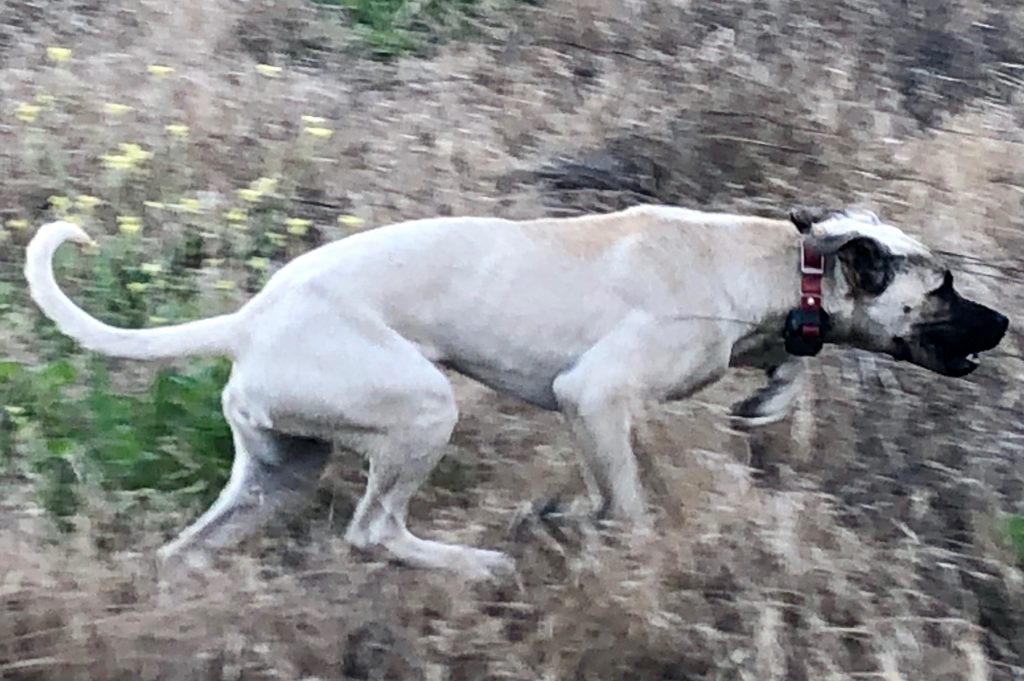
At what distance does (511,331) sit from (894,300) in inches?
38.4

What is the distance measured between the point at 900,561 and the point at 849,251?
0.76 meters

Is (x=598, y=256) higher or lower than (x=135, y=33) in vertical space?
higher

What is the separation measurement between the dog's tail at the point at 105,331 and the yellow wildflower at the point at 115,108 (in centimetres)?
240

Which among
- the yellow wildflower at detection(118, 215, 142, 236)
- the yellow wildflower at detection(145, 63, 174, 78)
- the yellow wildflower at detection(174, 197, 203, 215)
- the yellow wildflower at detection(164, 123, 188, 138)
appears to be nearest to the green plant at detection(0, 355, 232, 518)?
the yellow wildflower at detection(118, 215, 142, 236)

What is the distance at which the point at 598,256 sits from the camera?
13.3ft

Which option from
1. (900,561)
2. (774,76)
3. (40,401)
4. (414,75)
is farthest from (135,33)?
(900,561)

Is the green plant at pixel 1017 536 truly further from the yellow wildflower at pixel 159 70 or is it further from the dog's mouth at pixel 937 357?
the yellow wildflower at pixel 159 70

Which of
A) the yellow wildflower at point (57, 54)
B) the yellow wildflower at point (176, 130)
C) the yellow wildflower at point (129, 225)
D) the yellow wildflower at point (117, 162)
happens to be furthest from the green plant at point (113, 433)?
the yellow wildflower at point (57, 54)

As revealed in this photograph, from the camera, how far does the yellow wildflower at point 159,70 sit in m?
6.40

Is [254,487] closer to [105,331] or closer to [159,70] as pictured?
[105,331]

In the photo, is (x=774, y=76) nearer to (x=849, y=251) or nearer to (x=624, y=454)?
(x=849, y=251)

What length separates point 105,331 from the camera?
148 inches

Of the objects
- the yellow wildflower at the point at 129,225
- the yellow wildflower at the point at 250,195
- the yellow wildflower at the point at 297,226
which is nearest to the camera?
the yellow wildflower at the point at 129,225

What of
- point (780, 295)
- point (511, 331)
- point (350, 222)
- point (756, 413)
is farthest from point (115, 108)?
point (780, 295)
